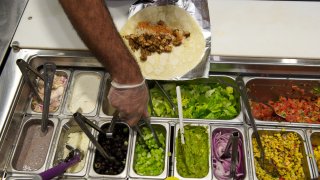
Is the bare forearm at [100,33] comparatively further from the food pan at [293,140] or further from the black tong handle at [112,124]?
the food pan at [293,140]

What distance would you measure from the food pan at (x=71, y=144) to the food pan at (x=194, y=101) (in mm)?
170

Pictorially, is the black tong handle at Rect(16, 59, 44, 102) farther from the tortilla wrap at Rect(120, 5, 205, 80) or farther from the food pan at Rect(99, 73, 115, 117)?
the tortilla wrap at Rect(120, 5, 205, 80)

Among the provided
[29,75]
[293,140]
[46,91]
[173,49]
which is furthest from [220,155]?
[29,75]

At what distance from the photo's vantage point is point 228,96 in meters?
Answer: 1.70

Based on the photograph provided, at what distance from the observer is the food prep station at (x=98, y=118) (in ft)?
4.77

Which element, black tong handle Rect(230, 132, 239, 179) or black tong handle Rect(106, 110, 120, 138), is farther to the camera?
black tong handle Rect(106, 110, 120, 138)

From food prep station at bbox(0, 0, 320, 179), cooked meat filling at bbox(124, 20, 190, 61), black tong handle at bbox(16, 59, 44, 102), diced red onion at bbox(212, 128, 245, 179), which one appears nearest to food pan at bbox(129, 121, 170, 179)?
food prep station at bbox(0, 0, 320, 179)

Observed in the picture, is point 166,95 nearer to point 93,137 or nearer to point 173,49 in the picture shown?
point 173,49

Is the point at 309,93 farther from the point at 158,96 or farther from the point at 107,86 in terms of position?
the point at 107,86

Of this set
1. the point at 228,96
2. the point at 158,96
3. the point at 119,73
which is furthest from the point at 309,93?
the point at 119,73

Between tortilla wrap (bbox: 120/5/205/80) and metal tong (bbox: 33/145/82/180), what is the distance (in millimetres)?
491

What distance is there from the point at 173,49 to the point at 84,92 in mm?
506

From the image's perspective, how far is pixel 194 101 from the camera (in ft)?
5.52

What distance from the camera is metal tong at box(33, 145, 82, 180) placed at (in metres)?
1.29
